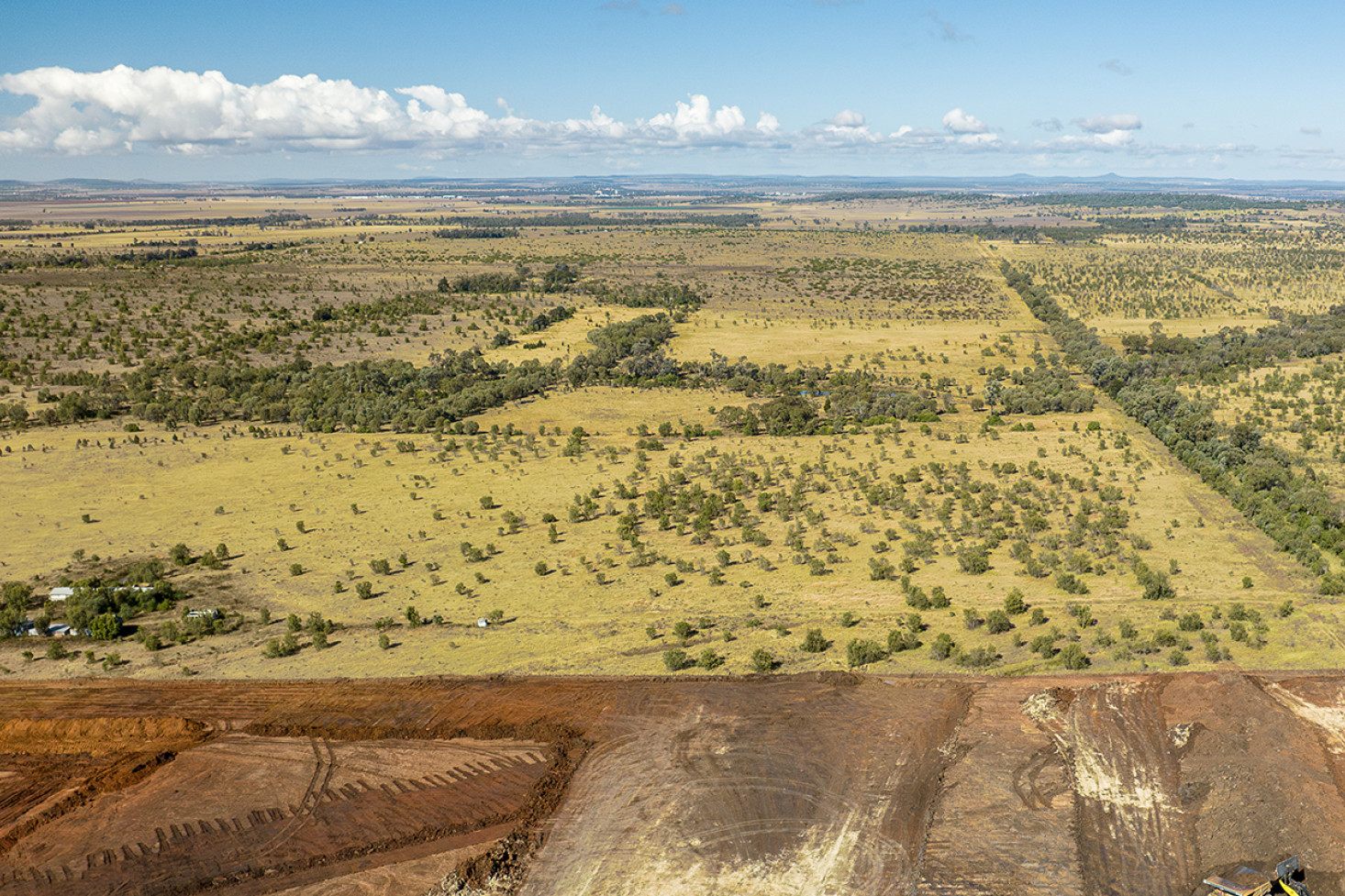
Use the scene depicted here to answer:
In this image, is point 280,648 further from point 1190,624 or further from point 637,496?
point 1190,624

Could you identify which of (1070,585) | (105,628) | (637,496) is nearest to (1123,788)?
(1070,585)

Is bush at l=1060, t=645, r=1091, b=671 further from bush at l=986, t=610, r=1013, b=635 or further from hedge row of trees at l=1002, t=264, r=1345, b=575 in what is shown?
hedge row of trees at l=1002, t=264, r=1345, b=575

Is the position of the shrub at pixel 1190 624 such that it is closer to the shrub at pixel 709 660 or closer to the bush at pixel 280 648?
the shrub at pixel 709 660

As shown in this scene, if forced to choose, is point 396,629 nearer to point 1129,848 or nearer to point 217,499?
point 217,499

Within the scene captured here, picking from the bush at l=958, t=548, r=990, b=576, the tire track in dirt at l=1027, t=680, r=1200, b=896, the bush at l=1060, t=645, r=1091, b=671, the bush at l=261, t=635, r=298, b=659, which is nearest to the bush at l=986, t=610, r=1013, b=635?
the bush at l=1060, t=645, r=1091, b=671

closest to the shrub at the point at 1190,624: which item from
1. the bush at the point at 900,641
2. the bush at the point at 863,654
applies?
the bush at the point at 900,641

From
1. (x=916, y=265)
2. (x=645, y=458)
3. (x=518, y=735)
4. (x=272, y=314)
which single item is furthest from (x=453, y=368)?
(x=916, y=265)

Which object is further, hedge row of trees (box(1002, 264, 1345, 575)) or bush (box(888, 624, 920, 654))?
hedge row of trees (box(1002, 264, 1345, 575))
